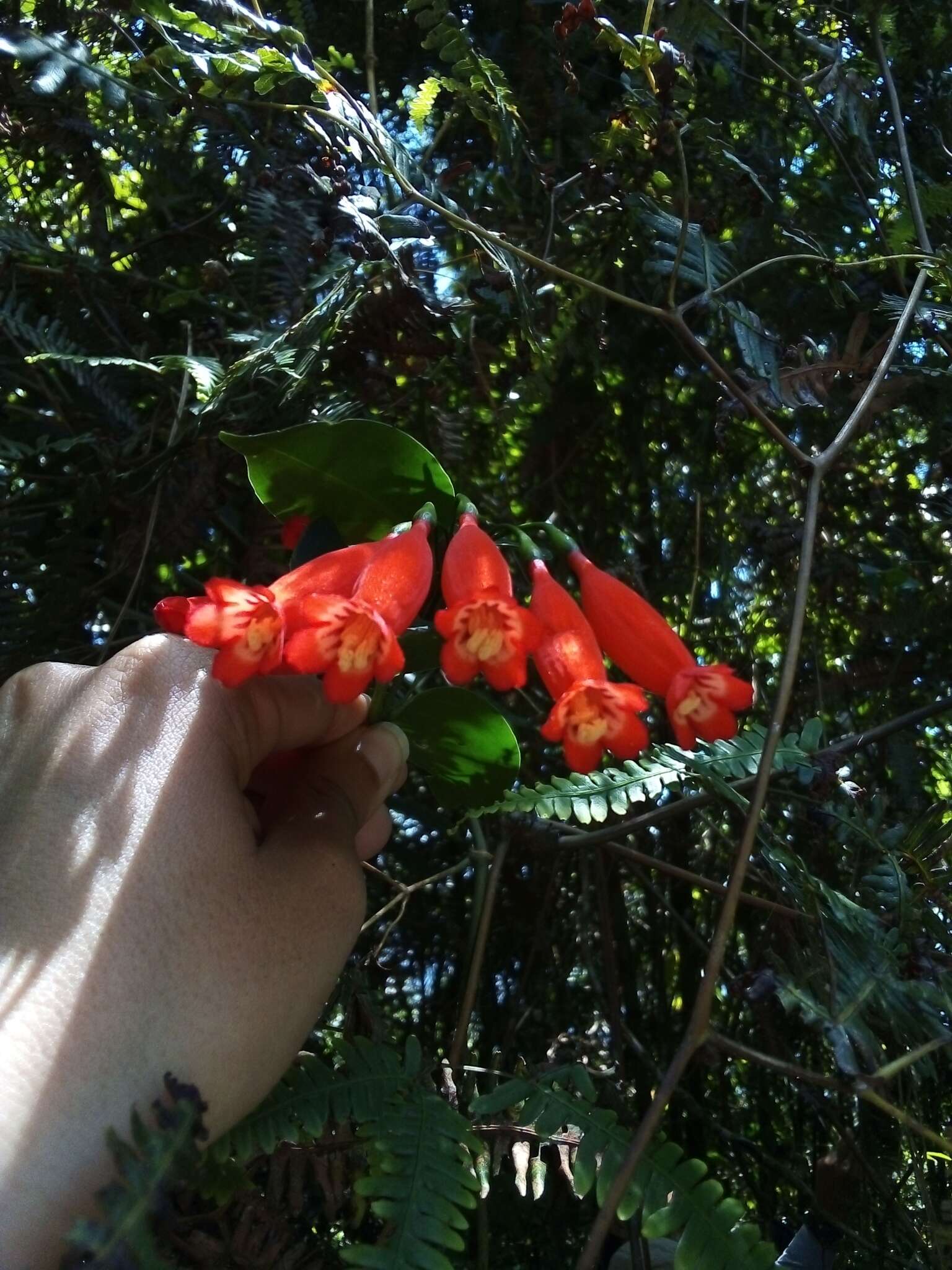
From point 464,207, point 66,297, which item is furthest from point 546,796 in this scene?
point 66,297

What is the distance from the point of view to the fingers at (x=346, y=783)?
0.92 meters

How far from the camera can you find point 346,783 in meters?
1.00

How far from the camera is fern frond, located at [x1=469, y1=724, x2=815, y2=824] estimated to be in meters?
1.02

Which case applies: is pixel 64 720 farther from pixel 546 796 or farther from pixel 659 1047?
pixel 659 1047

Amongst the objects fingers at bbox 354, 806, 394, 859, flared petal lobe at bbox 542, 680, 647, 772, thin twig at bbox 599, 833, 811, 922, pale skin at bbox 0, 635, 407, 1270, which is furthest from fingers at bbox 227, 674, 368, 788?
thin twig at bbox 599, 833, 811, 922

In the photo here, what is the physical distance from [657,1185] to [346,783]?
430mm

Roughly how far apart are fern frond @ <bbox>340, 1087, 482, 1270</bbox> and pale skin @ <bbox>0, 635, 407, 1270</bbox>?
0.10 m

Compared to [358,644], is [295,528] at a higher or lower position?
higher

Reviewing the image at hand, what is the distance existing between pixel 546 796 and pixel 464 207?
2.66 ft

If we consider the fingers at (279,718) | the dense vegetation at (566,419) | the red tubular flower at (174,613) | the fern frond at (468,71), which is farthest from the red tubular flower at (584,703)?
the fern frond at (468,71)

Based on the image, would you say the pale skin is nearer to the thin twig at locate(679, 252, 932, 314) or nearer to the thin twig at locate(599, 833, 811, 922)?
the thin twig at locate(599, 833, 811, 922)

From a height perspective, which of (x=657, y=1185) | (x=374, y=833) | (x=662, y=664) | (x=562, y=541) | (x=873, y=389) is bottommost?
(x=657, y=1185)

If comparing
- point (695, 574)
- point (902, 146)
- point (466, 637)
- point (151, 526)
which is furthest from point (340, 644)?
point (902, 146)

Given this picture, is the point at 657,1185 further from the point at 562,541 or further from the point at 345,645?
the point at 562,541
